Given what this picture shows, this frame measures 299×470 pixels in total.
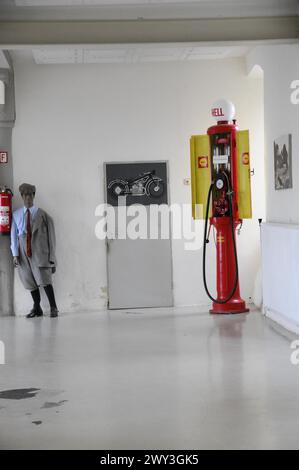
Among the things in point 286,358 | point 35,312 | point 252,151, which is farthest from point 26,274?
point 286,358

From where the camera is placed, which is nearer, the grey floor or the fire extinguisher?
the grey floor

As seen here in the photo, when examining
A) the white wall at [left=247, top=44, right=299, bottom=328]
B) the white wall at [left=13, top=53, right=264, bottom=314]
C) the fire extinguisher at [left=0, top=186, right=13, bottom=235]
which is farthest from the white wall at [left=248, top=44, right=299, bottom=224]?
the fire extinguisher at [left=0, top=186, right=13, bottom=235]

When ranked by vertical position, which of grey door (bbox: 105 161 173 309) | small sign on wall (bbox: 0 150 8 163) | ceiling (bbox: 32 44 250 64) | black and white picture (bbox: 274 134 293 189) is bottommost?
grey door (bbox: 105 161 173 309)

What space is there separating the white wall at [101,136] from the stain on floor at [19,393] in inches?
168

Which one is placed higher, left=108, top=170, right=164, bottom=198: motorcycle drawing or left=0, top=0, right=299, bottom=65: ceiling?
left=0, top=0, right=299, bottom=65: ceiling

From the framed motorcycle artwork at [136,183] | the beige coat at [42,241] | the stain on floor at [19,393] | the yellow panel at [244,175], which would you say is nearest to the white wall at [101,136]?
the framed motorcycle artwork at [136,183]

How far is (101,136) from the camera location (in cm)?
929

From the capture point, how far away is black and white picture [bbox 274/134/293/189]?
7171 mm

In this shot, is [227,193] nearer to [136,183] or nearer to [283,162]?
[283,162]

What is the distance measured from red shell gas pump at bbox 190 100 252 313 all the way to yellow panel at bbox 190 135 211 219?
107mm

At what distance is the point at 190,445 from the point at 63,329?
13.9 feet

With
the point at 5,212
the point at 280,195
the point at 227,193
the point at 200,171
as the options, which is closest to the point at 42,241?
the point at 5,212

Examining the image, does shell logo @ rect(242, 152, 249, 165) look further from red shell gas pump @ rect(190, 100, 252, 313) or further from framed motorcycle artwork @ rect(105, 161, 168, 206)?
framed motorcycle artwork @ rect(105, 161, 168, 206)

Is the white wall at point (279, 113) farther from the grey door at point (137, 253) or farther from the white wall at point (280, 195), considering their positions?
the grey door at point (137, 253)
